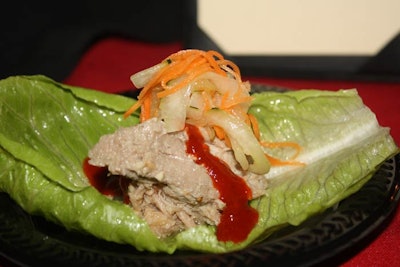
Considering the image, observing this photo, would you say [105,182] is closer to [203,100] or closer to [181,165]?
[181,165]

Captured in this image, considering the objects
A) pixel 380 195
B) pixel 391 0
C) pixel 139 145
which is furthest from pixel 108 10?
pixel 380 195

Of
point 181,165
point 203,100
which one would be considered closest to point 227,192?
point 181,165

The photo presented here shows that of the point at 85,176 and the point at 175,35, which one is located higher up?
the point at 85,176

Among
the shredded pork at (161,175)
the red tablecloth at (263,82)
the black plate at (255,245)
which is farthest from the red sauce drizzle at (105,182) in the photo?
the red tablecloth at (263,82)

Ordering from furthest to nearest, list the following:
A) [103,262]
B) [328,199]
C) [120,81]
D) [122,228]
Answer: [120,81]
[328,199]
[122,228]
[103,262]

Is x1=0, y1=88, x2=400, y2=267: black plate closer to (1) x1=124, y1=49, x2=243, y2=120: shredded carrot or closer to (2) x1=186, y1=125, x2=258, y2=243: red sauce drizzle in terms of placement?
(2) x1=186, y1=125, x2=258, y2=243: red sauce drizzle

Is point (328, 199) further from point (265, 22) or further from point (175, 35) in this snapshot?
point (175, 35)

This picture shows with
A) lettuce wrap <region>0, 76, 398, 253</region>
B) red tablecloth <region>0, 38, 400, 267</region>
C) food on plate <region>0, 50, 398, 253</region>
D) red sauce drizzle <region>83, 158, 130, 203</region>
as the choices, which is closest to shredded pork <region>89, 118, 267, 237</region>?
food on plate <region>0, 50, 398, 253</region>
